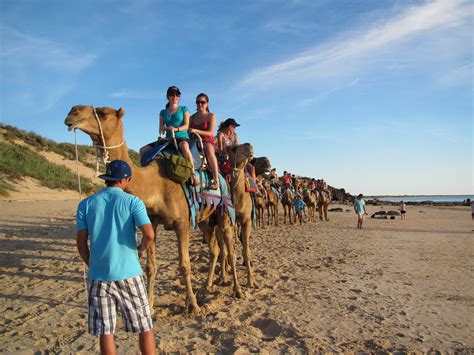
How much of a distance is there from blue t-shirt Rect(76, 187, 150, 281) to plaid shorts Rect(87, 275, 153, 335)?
0.26ft

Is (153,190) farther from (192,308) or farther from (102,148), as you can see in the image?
(192,308)

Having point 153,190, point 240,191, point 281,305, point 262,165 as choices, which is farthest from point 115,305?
point 262,165

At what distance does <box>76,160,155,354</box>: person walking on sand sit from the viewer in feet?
10.0

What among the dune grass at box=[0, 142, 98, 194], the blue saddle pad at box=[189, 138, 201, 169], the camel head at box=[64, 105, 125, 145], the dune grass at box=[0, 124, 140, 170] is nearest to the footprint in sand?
the blue saddle pad at box=[189, 138, 201, 169]

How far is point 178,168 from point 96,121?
1.31 m

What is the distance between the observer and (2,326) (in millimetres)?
4668

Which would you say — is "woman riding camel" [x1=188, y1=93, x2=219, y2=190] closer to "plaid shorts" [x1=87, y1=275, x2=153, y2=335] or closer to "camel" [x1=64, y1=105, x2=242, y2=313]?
"camel" [x1=64, y1=105, x2=242, y2=313]

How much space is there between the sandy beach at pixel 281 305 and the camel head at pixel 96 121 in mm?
2571

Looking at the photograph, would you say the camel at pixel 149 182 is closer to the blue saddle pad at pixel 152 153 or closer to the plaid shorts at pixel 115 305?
the blue saddle pad at pixel 152 153

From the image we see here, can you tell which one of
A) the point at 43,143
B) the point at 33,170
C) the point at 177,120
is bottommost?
the point at 177,120

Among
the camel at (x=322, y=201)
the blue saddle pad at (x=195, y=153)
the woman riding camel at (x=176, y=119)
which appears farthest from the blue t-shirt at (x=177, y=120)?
the camel at (x=322, y=201)

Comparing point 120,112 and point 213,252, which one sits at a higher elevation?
point 120,112

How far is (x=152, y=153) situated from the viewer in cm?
Result: 539

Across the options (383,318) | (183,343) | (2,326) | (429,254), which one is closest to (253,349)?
(183,343)
